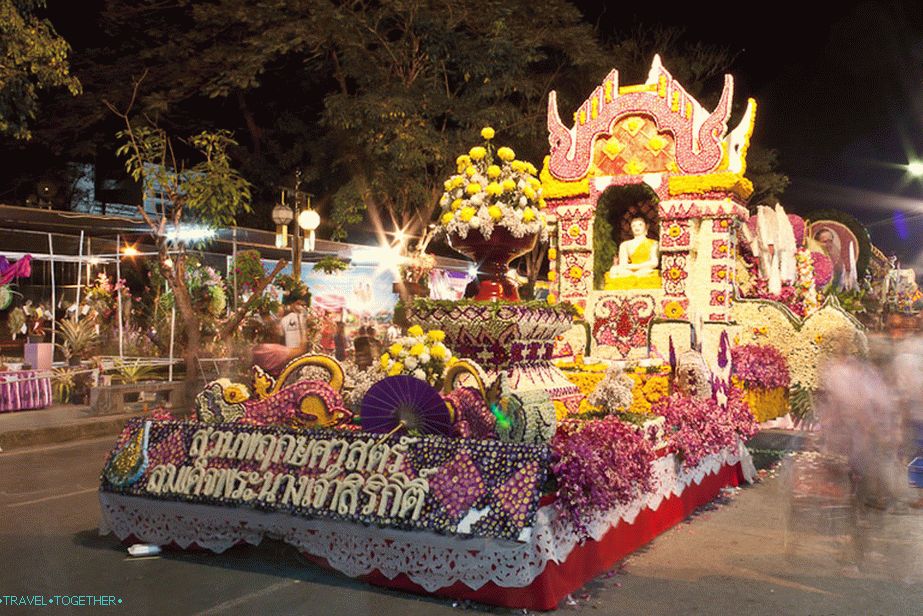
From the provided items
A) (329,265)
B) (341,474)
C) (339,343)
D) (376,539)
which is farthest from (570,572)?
(329,265)

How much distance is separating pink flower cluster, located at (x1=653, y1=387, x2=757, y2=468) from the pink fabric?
37.6ft

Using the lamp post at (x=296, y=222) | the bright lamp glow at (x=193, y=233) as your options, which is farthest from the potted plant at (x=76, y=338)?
the lamp post at (x=296, y=222)

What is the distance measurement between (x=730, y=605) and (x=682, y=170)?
337 inches

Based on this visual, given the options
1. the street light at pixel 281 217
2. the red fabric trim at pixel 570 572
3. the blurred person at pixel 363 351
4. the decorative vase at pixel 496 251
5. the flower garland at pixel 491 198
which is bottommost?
the red fabric trim at pixel 570 572

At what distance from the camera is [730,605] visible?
5.57 m

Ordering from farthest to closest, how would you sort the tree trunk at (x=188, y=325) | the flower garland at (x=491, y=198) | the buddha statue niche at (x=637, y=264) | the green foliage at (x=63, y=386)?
1. the green foliage at (x=63, y=386)
2. the tree trunk at (x=188, y=325)
3. the buddha statue niche at (x=637, y=264)
4. the flower garland at (x=491, y=198)

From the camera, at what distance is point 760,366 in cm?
1369

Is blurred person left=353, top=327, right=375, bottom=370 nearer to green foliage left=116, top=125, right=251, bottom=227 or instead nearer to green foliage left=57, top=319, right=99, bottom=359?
green foliage left=116, top=125, right=251, bottom=227

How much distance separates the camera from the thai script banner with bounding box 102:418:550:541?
5.38 metres

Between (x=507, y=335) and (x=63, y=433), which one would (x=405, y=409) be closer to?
(x=507, y=335)

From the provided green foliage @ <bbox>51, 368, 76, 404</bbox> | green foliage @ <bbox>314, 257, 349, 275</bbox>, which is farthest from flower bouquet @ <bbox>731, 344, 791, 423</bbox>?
green foliage @ <bbox>51, 368, 76, 404</bbox>

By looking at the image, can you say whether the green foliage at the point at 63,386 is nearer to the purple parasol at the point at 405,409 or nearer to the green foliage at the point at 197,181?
the green foliage at the point at 197,181

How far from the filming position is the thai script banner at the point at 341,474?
212 inches

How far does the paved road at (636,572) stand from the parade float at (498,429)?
0.60 feet
